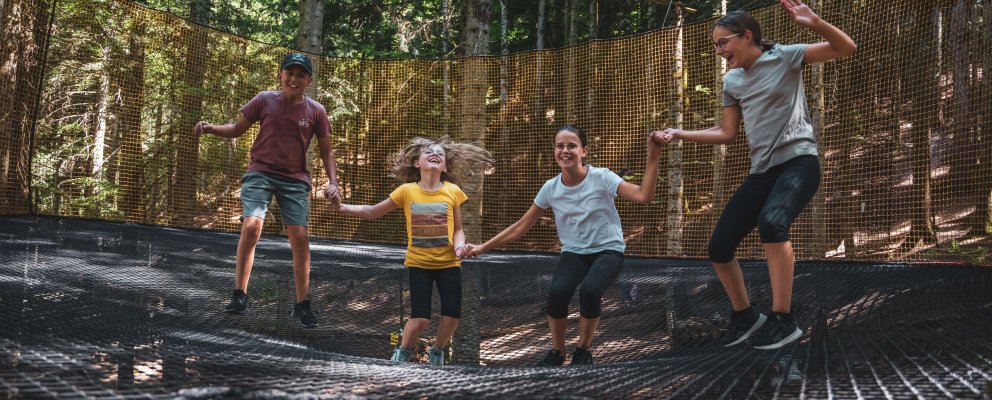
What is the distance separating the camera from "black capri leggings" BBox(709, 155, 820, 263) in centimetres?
236

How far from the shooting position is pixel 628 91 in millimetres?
6836

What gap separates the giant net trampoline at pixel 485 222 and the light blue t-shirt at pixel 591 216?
25cm

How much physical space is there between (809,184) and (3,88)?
18.0 ft

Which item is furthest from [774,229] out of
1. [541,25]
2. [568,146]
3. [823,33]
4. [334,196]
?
[541,25]

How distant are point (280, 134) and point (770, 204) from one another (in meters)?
2.14

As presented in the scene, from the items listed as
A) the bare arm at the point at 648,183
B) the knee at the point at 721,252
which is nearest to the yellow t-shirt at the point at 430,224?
the bare arm at the point at 648,183

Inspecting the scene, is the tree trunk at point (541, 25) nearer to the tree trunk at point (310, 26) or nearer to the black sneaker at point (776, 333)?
the tree trunk at point (310, 26)

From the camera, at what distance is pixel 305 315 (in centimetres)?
328

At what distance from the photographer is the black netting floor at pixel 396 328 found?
161cm

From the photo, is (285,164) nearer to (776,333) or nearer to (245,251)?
(245,251)

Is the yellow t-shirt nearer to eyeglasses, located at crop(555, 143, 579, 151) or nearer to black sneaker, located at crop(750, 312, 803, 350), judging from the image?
eyeglasses, located at crop(555, 143, 579, 151)

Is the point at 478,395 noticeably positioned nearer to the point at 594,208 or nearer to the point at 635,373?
the point at 635,373

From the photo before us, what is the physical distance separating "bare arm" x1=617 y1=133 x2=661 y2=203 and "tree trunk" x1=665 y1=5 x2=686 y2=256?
3.95m

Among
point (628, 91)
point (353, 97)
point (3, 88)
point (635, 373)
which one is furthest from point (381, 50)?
point (635, 373)
